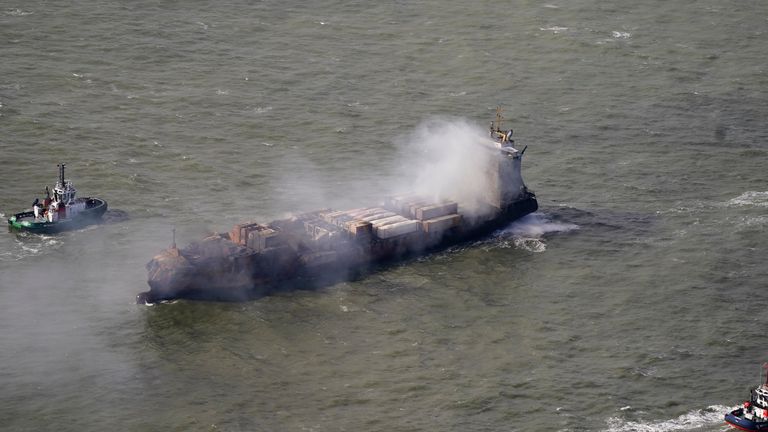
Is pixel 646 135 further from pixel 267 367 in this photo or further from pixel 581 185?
pixel 267 367

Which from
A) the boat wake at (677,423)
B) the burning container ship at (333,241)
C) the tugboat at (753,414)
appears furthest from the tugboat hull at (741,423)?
the burning container ship at (333,241)

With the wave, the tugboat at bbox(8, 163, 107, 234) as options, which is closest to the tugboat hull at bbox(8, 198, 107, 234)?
the tugboat at bbox(8, 163, 107, 234)

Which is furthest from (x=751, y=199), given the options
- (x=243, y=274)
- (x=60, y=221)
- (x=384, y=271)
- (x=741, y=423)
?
(x=60, y=221)

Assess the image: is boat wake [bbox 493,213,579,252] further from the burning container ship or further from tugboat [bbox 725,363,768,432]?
tugboat [bbox 725,363,768,432]

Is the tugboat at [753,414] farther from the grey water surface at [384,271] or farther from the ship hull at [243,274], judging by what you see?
the ship hull at [243,274]

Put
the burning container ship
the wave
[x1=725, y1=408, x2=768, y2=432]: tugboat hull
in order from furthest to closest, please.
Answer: the wave, the burning container ship, [x1=725, y1=408, x2=768, y2=432]: tugboat hull

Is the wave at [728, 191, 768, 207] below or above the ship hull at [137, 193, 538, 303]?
above

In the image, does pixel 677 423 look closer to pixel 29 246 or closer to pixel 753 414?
pixel 753 414
